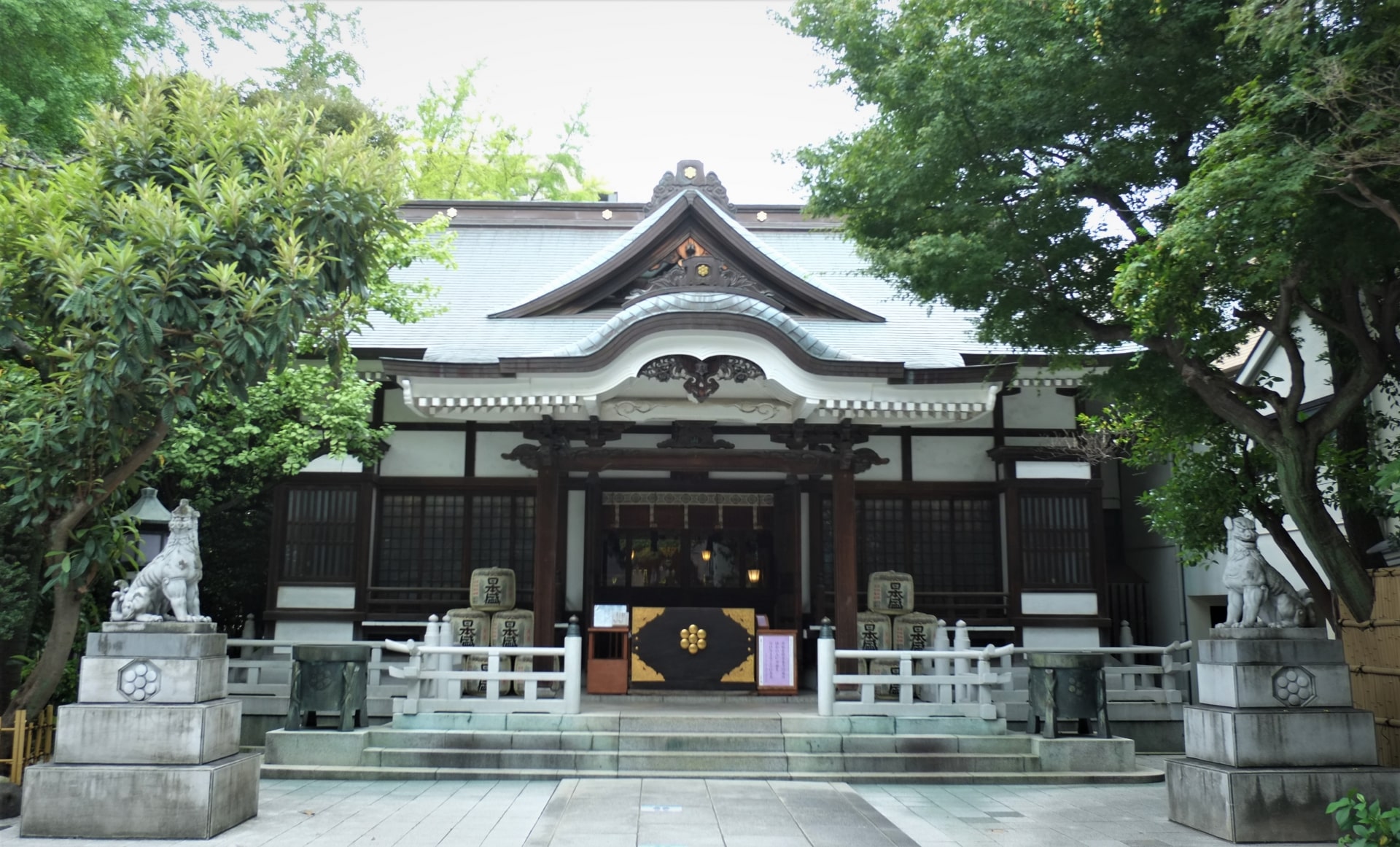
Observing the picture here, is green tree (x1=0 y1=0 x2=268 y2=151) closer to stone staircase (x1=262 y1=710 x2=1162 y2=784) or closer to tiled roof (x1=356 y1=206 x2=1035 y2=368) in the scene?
tiled roof (x1=356 y1=206 x2=1035 y2=368)

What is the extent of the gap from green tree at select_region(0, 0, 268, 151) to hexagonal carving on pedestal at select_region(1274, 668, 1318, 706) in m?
13.6

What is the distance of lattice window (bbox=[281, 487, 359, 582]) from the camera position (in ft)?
45.0

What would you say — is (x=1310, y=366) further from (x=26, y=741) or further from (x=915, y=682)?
(x=26, y=741)

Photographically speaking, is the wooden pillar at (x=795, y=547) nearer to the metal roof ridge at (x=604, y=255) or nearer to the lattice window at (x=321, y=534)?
the metal roof ridge at (x=604, y=255)

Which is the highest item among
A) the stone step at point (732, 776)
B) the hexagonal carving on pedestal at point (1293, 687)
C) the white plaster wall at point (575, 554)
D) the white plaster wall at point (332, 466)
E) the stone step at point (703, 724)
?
the white plaster wall at point (332, 466)

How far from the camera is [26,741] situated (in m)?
8.84

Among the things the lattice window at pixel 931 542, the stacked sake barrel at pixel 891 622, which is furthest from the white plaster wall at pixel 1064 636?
the stacked sake barrel at pixel 891 622

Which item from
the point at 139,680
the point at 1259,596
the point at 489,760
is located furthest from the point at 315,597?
the point at 1259,596

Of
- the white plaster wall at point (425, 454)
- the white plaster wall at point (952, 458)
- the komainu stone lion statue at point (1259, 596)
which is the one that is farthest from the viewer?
the white plaster wall at point (952, 458)

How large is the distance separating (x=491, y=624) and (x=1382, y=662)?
32.3 feet

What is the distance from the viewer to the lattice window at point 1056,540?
1407 cm

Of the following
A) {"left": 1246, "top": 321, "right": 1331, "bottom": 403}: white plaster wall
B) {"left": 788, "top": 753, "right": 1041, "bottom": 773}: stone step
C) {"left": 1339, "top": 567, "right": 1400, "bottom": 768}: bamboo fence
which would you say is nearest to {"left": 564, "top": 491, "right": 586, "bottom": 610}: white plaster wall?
{"left": 788, "top": 753, "right": 1041, "bottom": 773}: stone step

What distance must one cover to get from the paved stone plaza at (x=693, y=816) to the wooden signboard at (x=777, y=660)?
2.83 meters

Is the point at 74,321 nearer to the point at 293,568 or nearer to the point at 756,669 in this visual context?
the point at 293,568
